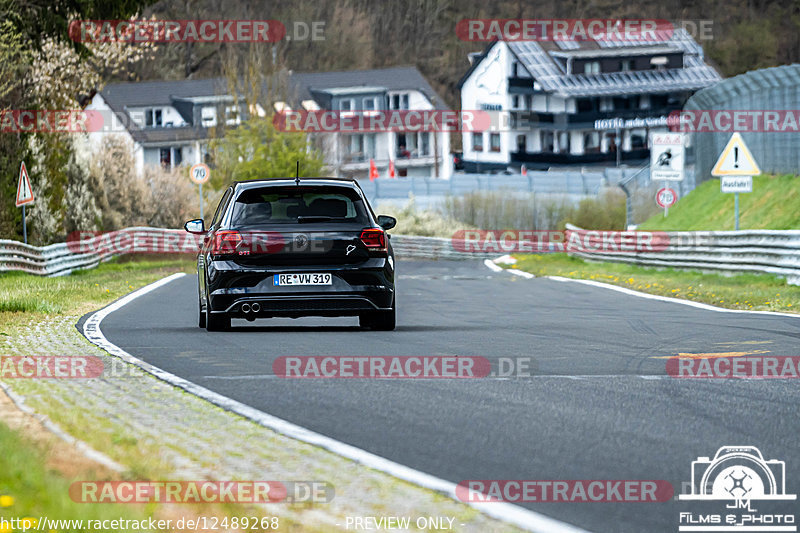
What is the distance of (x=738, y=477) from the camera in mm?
5910

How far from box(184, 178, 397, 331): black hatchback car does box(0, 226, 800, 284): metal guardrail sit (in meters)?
11.2

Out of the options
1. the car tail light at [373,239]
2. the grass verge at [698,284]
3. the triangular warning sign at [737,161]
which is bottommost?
the grass verge at [698,284]

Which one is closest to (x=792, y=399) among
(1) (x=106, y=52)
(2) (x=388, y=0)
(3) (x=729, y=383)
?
(3) (x=729, y=383)

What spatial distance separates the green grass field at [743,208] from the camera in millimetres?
31984

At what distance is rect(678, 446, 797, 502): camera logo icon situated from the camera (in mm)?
5598

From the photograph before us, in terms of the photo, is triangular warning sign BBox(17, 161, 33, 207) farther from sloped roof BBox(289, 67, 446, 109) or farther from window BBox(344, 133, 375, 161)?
window BBox(344, 133, 375, 161)

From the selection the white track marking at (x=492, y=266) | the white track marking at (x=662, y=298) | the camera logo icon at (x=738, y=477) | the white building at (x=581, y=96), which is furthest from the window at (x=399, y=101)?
the camera logo icon at (x=738, y=477)

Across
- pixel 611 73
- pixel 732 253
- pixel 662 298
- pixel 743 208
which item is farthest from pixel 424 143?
pixel 662 298

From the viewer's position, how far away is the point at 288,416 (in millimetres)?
7594

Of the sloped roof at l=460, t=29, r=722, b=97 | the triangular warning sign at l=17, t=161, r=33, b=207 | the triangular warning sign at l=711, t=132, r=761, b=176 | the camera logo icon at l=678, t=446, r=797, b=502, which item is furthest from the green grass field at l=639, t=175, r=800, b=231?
the sloped roof at l=460, t=29, r=722, b=97

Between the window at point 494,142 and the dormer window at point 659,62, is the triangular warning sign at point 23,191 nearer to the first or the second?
the window at point 494,142

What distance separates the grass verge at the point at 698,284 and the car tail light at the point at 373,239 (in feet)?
22.5

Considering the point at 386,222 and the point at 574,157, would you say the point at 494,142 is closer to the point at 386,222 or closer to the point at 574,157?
the point at 574,157

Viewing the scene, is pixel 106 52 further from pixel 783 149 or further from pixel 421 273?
pixel 783 149
